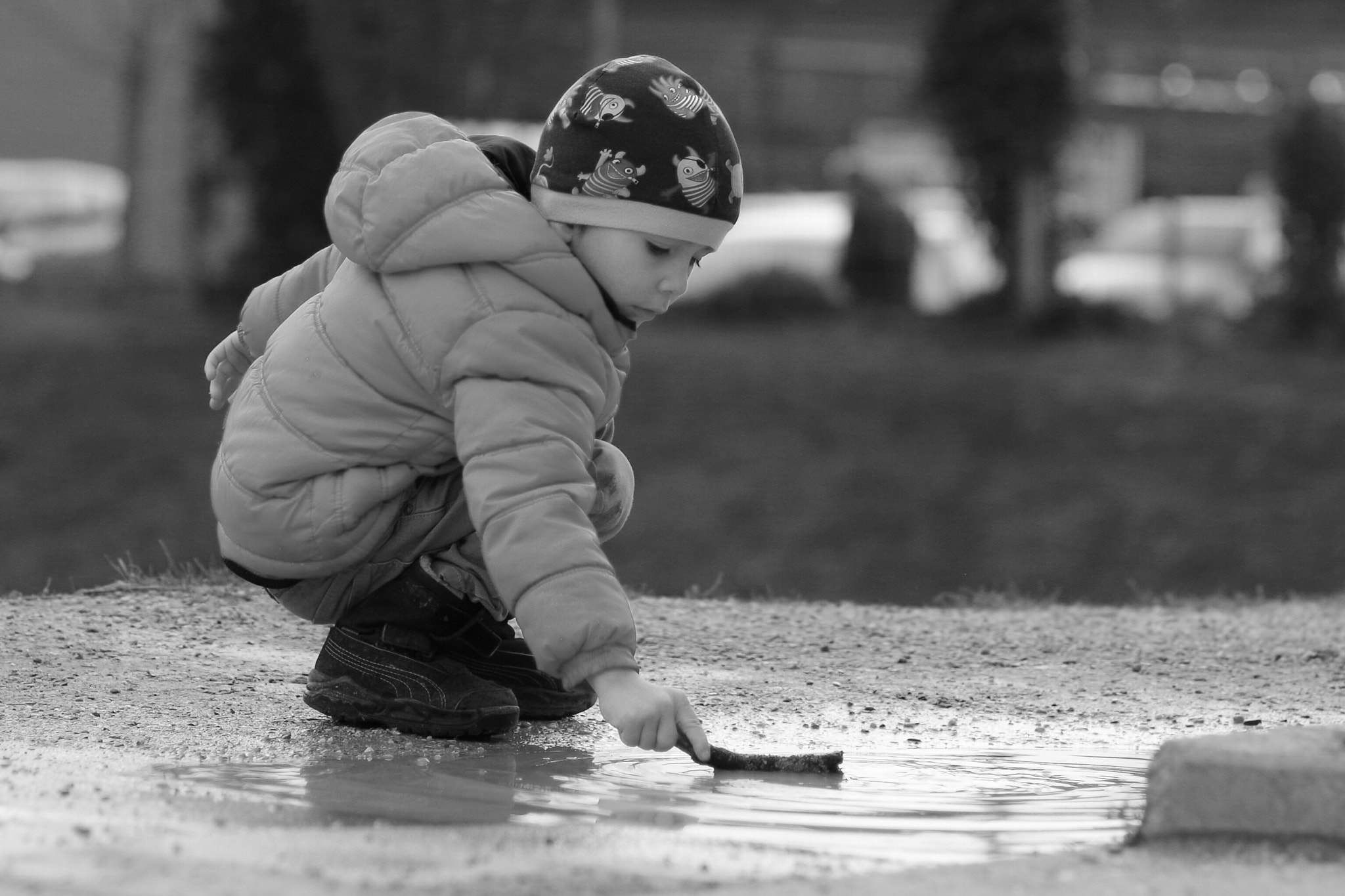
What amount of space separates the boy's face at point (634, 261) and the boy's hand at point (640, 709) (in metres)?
0.63

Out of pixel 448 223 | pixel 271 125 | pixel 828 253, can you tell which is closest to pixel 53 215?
pixel 271 125

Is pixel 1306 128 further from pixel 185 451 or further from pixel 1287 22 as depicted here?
pixel 1287 22

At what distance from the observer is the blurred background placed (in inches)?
406

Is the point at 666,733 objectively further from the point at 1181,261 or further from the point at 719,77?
the point at 719,77

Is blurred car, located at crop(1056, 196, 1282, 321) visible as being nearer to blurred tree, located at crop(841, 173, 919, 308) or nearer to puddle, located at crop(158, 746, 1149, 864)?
blurred tree, located at crop(841, 173, 919, 308)

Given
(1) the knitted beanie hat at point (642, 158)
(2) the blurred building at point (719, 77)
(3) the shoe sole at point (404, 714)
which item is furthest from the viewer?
(2) the blurred building at point (719, 77)

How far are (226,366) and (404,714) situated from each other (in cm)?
81

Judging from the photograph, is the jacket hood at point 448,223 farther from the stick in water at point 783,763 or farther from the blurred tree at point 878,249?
the blurred tree at point 878,249

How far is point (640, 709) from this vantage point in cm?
264

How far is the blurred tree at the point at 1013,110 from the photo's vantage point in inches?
475

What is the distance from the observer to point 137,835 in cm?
234

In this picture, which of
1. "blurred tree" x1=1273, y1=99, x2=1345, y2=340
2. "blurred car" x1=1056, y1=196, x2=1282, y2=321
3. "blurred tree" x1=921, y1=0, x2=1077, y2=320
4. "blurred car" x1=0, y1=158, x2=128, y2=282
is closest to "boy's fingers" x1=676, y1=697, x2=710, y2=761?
"blurred tree" x1=921, y1=0, x2=1077, y2=320

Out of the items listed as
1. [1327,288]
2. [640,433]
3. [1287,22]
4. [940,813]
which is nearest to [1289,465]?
[1327,288]

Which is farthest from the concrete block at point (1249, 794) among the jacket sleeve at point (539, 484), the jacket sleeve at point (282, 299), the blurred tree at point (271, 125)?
the blurred tree at point (271, 125)
